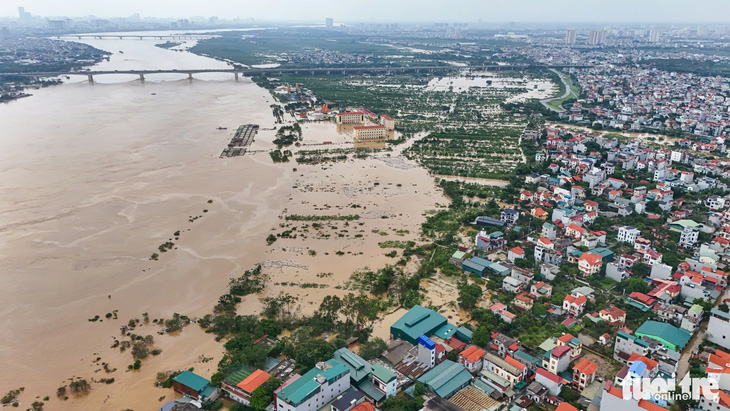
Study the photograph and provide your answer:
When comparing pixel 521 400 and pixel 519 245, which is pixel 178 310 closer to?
pixel 521 400

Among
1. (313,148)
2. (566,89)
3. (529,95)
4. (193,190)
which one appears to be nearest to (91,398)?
(193,190)

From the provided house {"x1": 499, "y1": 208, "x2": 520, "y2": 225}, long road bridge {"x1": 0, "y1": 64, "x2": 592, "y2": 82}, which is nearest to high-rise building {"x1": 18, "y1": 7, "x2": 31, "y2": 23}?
long road bridge {"x1": 0, "y1": 64, "x2": 592, "y2": 82}

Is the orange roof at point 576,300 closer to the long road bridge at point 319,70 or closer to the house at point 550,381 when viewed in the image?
the house at point 550,381

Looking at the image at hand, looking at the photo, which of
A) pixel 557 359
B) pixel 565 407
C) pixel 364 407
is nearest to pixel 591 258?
pixel 557 359

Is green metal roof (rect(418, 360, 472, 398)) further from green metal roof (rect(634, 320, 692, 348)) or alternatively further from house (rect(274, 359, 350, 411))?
Result: green metal roof (rect(634, 320, 692, 348))

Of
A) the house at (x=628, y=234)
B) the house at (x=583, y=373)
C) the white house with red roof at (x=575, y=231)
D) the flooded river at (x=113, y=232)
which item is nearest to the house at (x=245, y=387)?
the flooded river at (x=113, y=232)

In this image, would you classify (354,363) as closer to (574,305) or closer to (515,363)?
(515,363)
